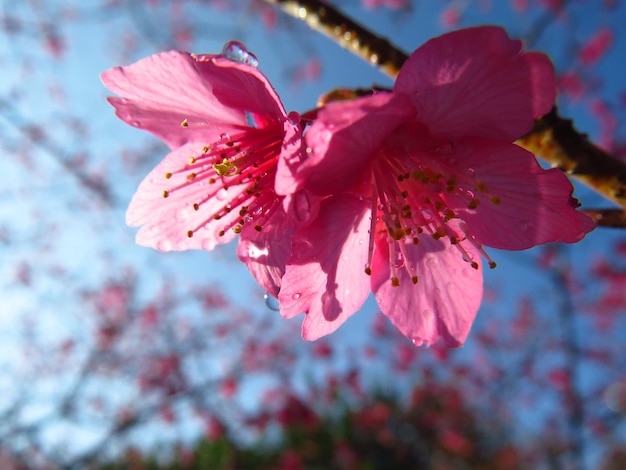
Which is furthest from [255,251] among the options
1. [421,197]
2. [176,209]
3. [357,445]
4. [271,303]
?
[357,445]

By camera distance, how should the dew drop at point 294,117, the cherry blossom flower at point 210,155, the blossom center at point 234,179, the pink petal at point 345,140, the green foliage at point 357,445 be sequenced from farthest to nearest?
the green foliage at point 357,445 < the blossom center at point 234,179 < the cherry blossom flower at point 210,155 < the dew drop at point 294,117 < the pink petal at point 345,140

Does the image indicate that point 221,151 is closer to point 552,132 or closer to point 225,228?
point 225,228

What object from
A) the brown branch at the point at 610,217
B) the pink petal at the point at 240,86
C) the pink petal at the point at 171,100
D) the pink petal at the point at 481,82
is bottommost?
the brown branch at the point at 610,217

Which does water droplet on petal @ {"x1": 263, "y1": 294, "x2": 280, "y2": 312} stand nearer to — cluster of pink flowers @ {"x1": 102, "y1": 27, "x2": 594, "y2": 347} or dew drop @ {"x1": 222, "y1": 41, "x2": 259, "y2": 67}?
cluster of pink flowers @ {"x1": 102, "y1": 27, "x2": 594, "y2": 347}

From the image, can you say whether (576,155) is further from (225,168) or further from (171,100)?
(171,100)

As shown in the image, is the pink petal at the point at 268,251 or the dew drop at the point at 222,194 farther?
the dew drop at the point at 222,194

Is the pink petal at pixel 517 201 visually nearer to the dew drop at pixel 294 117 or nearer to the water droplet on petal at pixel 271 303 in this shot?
the dew drop at pixel 294 117

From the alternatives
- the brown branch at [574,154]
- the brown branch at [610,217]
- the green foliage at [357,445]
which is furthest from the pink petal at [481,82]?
the green foliage at [357,445]
